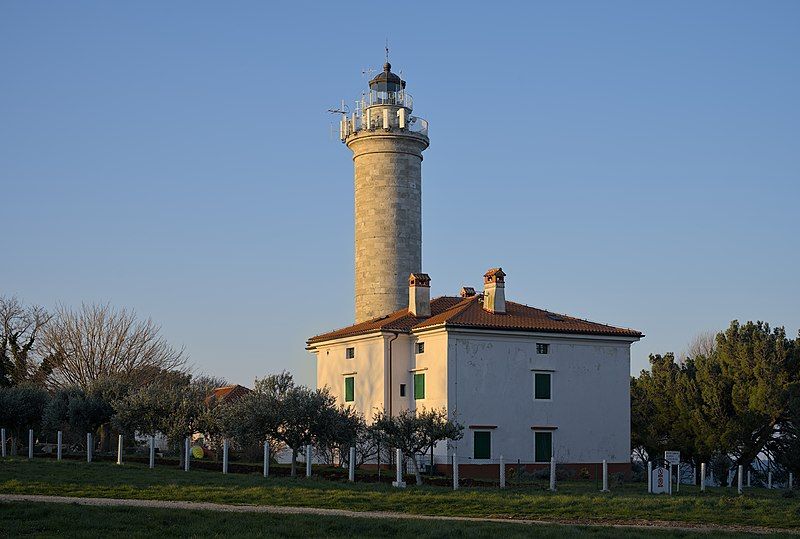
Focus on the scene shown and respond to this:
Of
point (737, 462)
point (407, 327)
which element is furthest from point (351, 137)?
point (737, 462)

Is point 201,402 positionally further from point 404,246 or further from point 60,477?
point 404,246

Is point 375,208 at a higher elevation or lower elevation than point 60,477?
higher

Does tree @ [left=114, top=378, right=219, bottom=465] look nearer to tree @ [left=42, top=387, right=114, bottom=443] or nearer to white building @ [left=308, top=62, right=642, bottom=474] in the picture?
tree @ [left=42, top=387, right=114, bottom=443]

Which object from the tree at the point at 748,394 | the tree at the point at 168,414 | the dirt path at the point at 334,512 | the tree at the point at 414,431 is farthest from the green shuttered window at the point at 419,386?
the dirt path at the point at 334,512

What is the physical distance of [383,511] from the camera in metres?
22.0

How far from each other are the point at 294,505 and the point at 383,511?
189 cm

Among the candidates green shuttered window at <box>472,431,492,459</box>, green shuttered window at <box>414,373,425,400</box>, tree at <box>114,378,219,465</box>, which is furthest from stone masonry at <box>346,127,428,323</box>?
tree at <box>114,378,219,465</box>

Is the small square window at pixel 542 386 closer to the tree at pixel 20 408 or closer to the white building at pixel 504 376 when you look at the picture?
the white building at pixel 504 376

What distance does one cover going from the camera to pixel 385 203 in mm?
50469

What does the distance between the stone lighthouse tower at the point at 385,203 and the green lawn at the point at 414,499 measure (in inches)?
886

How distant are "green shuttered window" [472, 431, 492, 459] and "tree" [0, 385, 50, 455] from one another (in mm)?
17220

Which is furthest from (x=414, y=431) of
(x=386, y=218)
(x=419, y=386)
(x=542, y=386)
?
(x=386, y=218)

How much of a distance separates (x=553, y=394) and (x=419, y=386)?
16.9ft

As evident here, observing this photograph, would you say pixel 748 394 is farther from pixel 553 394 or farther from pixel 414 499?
pixel 414 499
